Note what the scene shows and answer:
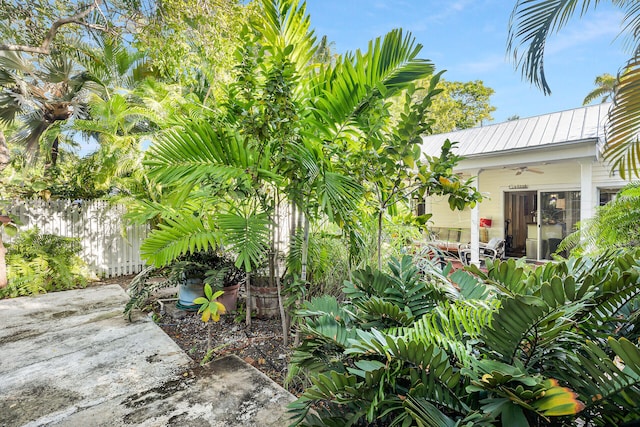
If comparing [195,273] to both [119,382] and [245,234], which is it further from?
[245,234]

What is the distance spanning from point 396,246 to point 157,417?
2268 mm

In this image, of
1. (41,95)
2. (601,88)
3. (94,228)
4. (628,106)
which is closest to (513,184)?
(628,106)

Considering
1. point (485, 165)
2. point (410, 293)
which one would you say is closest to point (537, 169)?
point (485, 165)

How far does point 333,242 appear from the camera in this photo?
3.27m

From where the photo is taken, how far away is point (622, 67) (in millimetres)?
2471

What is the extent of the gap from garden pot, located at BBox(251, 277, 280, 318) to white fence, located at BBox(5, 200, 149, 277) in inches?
143

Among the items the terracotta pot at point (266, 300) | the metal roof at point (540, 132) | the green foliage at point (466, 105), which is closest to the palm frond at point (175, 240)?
the terracotta pot at point (266, 300)

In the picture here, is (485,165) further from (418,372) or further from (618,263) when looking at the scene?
(418,372)

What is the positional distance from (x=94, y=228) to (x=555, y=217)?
10.6m

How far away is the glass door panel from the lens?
7.79 metres

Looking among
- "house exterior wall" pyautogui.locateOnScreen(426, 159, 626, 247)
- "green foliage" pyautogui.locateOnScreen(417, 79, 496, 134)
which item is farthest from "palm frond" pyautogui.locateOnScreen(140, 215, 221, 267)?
"green foliage" pyautogui.locateOnScreen(417, 79, 496, 134)

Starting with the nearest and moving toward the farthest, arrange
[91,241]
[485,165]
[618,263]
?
[618,263] < [91,241] < [485,165]

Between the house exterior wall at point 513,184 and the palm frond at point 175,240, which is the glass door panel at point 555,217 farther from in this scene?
the palm frond at point 175,240

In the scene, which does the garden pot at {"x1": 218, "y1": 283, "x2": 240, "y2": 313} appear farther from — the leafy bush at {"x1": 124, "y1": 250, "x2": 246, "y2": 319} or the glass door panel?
the glass door panel
